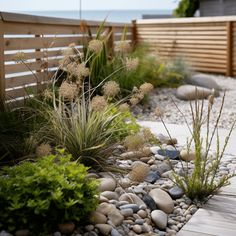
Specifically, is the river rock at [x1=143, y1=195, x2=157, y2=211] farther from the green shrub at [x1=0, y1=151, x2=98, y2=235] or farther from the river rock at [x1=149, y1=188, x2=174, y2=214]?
the green shrub at [x1=0, y1=151, x2=98, y2=235]

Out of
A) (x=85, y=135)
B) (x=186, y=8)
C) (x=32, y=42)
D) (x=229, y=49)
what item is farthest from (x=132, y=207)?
(x=186, y=8)

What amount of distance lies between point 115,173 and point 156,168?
368 millimetres

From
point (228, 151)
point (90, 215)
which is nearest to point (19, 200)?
point (90, 215)

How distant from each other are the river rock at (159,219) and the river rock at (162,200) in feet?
0.32

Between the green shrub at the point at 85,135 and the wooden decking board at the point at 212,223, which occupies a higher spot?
the green shrub at the point at 85,135

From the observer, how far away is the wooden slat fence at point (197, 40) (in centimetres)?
911

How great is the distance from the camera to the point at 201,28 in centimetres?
946

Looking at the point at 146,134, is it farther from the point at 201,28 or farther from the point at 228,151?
the point at 201,28

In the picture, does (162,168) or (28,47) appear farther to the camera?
(28,47)

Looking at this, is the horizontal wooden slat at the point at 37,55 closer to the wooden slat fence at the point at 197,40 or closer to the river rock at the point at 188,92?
the river rock at the point at 188,92

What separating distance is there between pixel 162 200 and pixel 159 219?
0.73ft

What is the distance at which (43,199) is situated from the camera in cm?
221

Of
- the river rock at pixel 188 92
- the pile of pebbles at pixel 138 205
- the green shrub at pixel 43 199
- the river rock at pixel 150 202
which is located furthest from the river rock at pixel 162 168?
the river rock at pixel 188 92

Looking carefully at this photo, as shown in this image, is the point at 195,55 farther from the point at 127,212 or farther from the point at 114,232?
the point at 114,232
